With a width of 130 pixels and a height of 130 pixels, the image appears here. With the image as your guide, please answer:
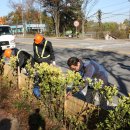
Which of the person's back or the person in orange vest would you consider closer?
the person's back

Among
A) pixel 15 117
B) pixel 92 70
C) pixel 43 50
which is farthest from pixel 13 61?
pixel 92 70

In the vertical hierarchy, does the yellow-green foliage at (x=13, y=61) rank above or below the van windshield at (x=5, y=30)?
below

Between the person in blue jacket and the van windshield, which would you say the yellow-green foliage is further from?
the van windshield

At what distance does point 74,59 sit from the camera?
19.7 ft

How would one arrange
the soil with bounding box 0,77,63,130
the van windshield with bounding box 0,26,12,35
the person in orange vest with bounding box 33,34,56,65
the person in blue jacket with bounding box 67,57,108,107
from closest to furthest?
the person in blue jacket with bounding box 67,57,108,107
the soil with bounding box 0,77,63,130
the person in orange vest with bounding box 33,34,56,65
the van windshield with bounding box 0,26,12,35

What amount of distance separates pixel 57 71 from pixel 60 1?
53.9m

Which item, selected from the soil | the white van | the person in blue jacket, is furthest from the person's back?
the white van

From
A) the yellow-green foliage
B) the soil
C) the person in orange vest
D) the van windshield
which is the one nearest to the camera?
the soil

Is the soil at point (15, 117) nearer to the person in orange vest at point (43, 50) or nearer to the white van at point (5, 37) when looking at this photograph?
the person in orange vest at point (43, 50)

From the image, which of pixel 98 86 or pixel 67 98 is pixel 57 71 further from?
pixel 98 86

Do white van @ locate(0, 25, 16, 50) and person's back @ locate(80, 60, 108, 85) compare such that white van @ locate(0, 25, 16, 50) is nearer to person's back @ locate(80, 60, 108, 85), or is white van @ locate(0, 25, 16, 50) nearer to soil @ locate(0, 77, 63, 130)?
soil @ locate(0, 77, 63, 130)

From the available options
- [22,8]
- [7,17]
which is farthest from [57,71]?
[7,17]

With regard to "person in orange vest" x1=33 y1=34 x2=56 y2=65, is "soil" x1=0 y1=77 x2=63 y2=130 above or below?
below

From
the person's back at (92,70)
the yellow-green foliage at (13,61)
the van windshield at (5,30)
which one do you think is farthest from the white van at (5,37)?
the person's back at (92,70)
